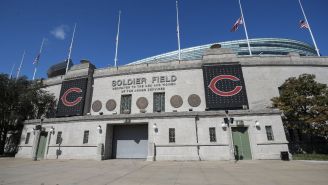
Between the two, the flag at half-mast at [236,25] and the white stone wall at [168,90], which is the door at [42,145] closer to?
the white stone wall at [168,90]

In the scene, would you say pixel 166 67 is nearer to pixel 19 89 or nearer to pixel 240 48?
pixel 19 89

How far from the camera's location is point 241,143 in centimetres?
2003

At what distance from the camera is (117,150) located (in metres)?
23.8

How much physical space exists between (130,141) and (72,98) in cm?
1249

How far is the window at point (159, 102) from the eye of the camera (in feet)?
88.4

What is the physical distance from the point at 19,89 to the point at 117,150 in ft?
66.0

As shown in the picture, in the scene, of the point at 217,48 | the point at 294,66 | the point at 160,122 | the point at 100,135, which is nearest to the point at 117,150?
the point at 100,135

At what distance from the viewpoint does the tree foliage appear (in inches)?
768

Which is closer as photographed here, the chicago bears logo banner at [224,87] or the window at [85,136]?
the window at [85,136]

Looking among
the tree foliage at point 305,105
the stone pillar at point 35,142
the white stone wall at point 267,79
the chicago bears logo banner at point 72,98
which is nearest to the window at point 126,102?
Answer: the chicago bears logo banner at point 72,98

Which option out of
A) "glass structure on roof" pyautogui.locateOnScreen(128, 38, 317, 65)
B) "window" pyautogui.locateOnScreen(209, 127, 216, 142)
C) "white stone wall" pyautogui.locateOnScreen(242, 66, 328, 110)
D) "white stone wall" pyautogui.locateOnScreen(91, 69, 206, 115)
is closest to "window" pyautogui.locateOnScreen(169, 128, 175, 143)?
"window" pyautogui.locateOnScreen(209, 127, 216, 142)

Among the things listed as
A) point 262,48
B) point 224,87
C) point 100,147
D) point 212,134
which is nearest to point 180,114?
point 212,134

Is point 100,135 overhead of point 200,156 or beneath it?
overhead

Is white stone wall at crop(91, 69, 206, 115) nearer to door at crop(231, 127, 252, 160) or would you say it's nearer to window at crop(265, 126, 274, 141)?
door at crop(231, 127, 252, 160)
